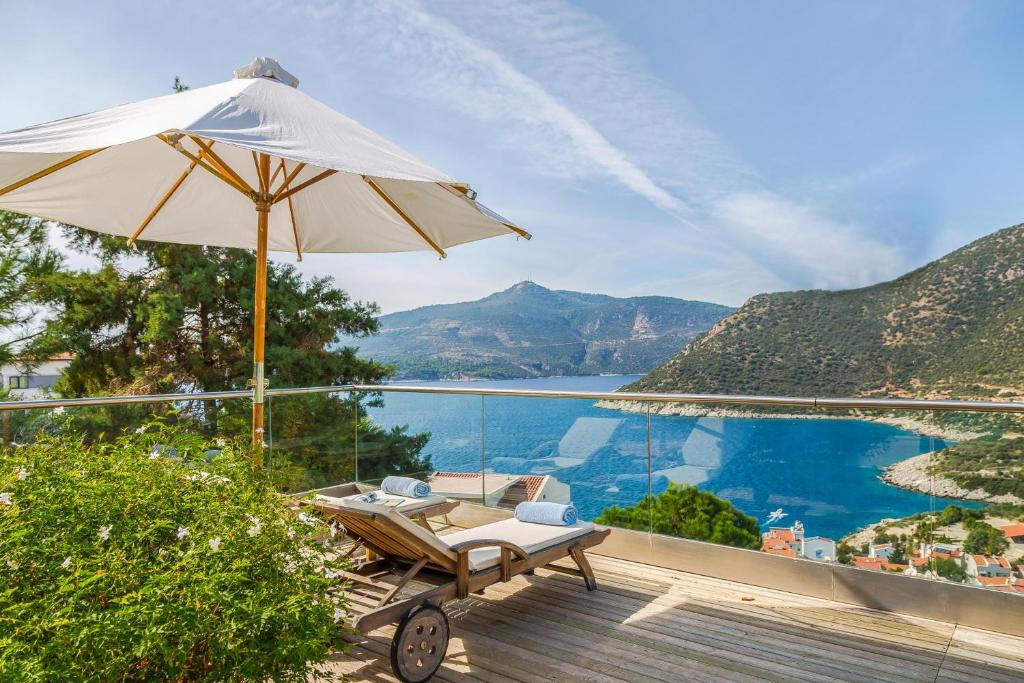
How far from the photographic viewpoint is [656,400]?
4906 millimetres

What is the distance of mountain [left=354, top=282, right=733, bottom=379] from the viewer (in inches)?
1183

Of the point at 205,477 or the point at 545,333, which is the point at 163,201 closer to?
the point at 205,477

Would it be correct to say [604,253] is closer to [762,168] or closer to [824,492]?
[762,168]

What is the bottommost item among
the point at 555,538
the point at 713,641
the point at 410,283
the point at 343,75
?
the point at 713,641

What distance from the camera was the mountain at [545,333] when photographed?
30047 millimetres

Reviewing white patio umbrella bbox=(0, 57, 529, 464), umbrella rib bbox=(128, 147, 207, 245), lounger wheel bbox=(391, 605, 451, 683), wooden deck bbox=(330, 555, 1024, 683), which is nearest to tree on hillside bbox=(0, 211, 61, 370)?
umbrella rib bbox=(128, 147, 207, 245)

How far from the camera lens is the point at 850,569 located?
4.08 m

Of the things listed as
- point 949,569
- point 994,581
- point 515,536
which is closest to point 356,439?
point 515,536

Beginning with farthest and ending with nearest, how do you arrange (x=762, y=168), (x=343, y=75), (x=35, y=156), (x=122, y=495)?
(x=762, y=168) < (x=343, y=75) < (x=35, y=156) < (x=122, y=495)

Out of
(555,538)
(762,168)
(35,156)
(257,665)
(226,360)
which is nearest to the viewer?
(257,665)

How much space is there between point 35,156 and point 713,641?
13.5 ft

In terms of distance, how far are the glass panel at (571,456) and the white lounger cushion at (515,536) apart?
785 millimetres

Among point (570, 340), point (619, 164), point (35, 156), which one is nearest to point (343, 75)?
point (35, 156)

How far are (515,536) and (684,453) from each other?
148 centimetres
